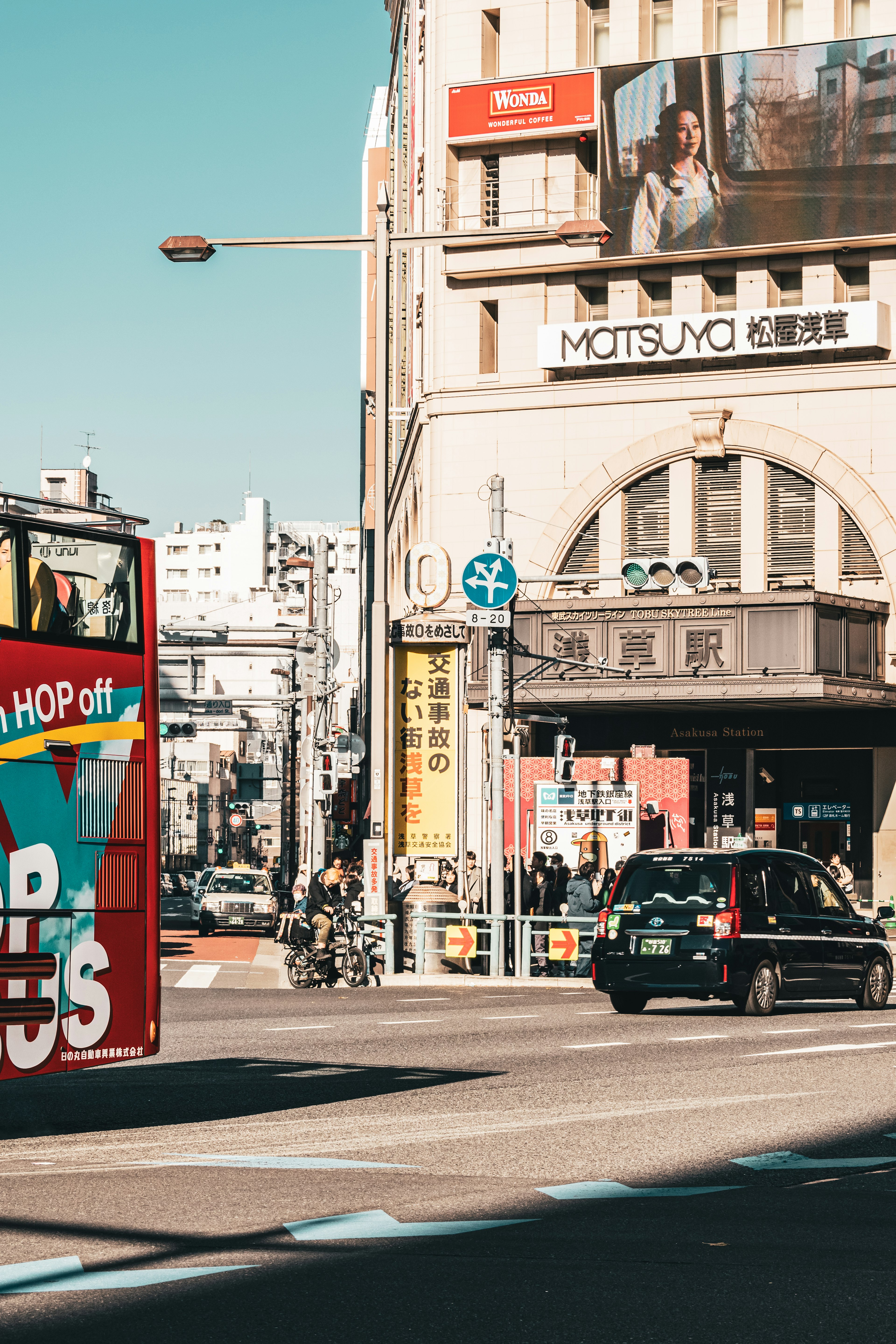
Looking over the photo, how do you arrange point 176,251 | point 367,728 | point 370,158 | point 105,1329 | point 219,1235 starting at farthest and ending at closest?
point 370,158 → point 367,728 → point 176,251 → point 219,1235 → point 105,1329

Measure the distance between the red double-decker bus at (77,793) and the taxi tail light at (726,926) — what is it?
8920 millimetres

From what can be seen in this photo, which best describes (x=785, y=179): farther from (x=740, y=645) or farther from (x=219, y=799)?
(x=219, y=799)

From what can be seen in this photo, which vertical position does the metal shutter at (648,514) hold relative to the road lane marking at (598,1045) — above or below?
above

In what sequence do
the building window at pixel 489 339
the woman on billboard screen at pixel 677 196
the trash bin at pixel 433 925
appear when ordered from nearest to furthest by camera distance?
the trash bin at pixel 433 925, the woman on billboard screen at pixel 677 196, the building window at pixel 489 339

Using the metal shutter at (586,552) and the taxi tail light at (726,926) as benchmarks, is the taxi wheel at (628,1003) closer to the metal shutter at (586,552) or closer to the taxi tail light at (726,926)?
the taxi tail light at (726,926)

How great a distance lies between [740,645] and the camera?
35.5 m

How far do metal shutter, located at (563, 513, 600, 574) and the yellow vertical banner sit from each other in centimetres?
992

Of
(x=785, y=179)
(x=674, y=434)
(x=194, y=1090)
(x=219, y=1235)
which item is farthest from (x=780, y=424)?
(x=219, y=1235)

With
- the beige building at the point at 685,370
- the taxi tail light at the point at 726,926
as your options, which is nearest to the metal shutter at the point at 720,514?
the beige building at the point at 685,370

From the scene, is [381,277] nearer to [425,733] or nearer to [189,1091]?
[425,733]

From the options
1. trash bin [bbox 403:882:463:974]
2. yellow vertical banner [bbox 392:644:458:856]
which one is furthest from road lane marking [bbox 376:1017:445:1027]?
yellow vertical banner [bbox 392:644:458:856]

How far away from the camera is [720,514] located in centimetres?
3981

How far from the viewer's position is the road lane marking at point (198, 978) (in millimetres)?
23984

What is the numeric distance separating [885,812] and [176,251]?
856 inches
